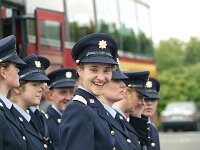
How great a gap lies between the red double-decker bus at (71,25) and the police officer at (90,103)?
378 centimetres

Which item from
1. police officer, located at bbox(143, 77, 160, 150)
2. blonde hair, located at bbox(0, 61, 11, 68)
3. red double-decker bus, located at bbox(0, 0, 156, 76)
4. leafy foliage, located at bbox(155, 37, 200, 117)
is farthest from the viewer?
leafy foliage, located at bbox(155, 37, 200, 117)

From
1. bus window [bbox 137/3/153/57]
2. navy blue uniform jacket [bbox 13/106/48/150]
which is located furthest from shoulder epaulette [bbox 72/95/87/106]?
bus window [bbox 137/3/153/57]

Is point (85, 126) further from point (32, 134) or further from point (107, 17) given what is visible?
point (107, 17)

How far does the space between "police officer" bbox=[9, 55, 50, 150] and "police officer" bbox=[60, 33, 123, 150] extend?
0.88 m

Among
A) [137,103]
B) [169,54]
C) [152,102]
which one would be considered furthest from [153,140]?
[169,54]

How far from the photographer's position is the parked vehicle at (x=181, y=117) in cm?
2783

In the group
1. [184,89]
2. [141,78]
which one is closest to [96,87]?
[141,78]

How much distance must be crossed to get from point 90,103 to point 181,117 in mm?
23736

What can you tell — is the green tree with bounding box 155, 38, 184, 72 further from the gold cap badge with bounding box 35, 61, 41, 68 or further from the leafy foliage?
the gold cap badge with bounding box 35, 61, 41, 68

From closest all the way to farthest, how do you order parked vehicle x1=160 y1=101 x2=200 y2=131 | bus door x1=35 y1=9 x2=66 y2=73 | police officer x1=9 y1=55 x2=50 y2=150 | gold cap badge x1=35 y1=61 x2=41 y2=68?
police officer x1=9 y1=55 x2=50 y2=150, gold cap badge x1=35 y1=61 x2=41 y2=68, bus door x1=35 y1=9 x2=66 y2=73, parked vehicle x1=160 y1=101 x2=200 y2=131

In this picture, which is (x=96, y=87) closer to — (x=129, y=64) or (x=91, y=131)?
(x=91, y=131)

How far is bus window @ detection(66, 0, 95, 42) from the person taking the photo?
36.4ft

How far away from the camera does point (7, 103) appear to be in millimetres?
4543

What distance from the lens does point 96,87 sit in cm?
434
